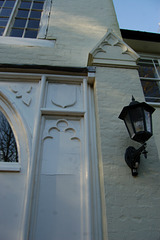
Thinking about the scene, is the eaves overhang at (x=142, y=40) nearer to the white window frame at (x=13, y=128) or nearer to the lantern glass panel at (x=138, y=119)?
the lantern glass panel at (x=138, y=119)

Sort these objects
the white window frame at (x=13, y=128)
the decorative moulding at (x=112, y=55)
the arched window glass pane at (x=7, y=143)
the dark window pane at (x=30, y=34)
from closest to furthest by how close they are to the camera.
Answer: the white window frame at (x=13, y=128)
the arched window glass pane at (x=7, y=143)
the decorative moulding at (x=112, y=55)
the dark window pane at (x=30, y=34)

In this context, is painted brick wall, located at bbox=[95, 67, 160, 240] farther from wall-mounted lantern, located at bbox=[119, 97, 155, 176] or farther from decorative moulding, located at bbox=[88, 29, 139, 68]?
decorative moulding, located at bbox=[88, 29, 139, 68]

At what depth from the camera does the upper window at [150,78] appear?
4066 mm

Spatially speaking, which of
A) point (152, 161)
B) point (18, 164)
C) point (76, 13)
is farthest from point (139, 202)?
point (76, 13)

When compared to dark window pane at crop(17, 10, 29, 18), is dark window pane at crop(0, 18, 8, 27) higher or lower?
lower

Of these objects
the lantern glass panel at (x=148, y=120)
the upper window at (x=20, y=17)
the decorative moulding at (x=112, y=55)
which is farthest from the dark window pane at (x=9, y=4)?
the lantern glass panel at (x=148, y=120)

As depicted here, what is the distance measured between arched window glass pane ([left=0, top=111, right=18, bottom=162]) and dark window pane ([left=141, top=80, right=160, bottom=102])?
10.00 ft

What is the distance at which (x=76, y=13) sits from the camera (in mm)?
5113

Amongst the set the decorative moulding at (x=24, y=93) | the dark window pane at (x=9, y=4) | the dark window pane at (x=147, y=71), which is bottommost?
the decorative moulding at (x=24, y=93)

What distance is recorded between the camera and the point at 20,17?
5.18 meters

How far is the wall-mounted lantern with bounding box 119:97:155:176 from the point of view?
2001 millimetres

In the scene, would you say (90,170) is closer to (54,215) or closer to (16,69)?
(54,215)

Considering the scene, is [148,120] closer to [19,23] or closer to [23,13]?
[19,23]

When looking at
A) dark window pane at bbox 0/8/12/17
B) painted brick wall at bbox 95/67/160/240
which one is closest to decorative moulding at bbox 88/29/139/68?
painted brick wall at bbox 95/67/160/240
